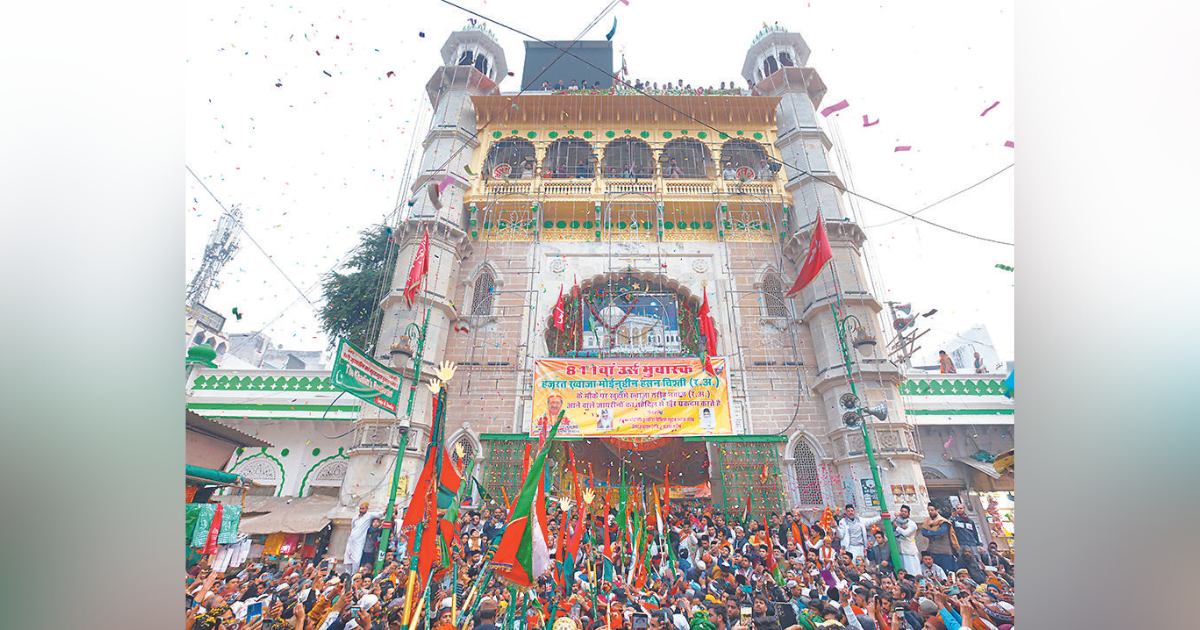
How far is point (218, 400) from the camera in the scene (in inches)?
579

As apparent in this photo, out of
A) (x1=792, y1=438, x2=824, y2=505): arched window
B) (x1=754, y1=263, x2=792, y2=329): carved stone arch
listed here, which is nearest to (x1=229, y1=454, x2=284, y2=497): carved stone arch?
(x1=792, y1=438, x2=824, y2=505): arched window

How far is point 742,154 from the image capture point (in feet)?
58.1

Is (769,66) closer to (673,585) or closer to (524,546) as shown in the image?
(673,585)

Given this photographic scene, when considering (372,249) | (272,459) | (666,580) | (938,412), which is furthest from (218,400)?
(938,412)

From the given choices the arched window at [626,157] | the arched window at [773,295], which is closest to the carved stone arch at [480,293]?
the arched window at [626,157]

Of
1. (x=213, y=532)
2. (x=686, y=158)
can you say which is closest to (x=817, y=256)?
(x=686, y=158)

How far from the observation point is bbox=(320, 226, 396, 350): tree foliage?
16516 mm

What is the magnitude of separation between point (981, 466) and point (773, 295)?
7634 mm

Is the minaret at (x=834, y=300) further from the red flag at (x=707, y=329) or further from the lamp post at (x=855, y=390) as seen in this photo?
the red flag at (x=707, y=329)

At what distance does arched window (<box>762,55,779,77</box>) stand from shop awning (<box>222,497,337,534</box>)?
20.5m

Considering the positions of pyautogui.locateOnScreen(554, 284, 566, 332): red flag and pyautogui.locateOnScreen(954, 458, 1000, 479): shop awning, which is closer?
pyautogui.locateOnScreen(954, 458, 1000, 479): shop awning

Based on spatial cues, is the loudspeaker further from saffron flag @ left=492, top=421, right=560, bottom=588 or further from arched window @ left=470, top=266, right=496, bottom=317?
saffron flag @ left=492, top=421, right=560, bottom=588
